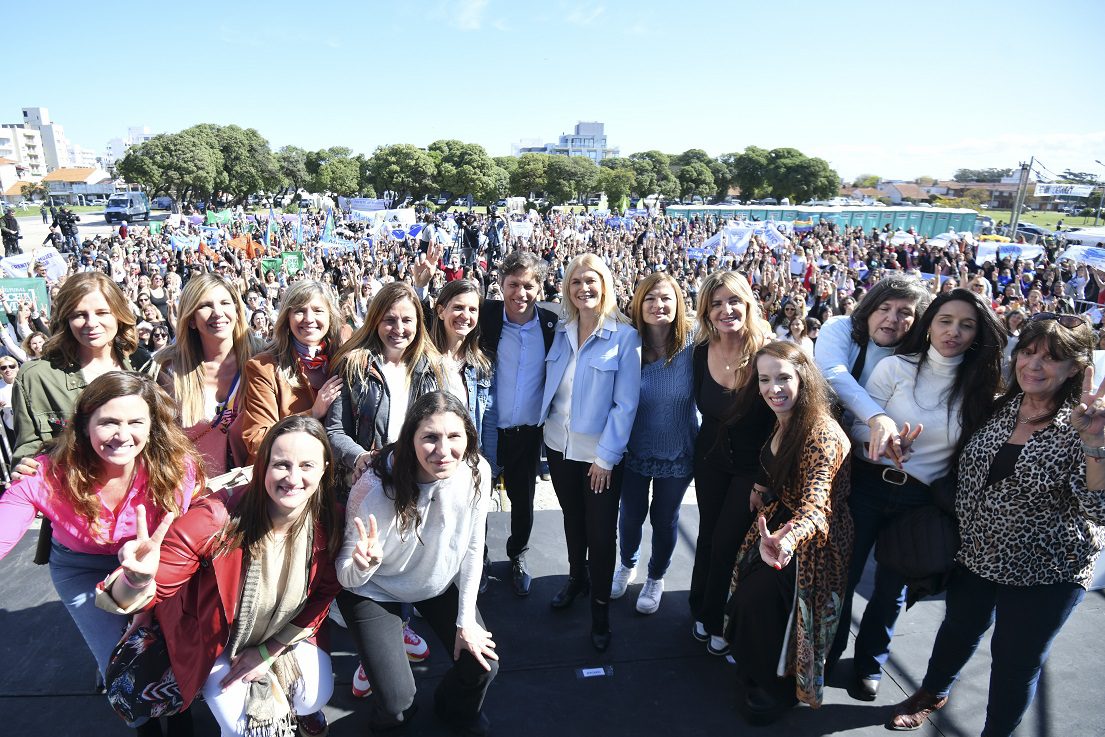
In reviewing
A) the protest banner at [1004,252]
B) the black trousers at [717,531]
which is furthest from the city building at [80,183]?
the black trousers at [717,531]

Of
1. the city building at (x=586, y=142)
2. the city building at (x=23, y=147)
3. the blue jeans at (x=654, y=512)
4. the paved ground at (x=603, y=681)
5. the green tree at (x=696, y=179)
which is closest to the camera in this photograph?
the paved ground at (x=603, y=681)

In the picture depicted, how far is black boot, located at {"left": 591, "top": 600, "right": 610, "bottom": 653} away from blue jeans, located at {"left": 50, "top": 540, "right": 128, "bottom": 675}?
198 cm

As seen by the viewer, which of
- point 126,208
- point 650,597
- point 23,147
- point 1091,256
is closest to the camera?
point 650,597

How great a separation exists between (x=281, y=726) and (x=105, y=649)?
2.40 ft

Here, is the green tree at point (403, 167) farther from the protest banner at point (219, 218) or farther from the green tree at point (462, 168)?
the protest banner at point (219, 218)

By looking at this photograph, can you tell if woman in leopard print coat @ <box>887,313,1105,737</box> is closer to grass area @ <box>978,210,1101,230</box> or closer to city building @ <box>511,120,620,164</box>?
grass area @ <box>978,210,1101,230</box>

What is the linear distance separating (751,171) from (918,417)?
75593 millimetres

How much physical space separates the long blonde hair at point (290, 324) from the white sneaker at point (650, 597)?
2012 millimetres

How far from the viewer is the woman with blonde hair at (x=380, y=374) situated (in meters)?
2.65

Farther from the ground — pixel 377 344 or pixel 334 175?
pixel 334 175

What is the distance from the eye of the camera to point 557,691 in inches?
106

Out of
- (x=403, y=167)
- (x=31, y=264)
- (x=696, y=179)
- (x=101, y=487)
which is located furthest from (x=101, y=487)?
(x=696, y=179)

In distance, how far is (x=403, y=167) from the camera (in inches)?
1982

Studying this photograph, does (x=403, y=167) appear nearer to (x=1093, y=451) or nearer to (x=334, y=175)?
(x=334, y=175)
